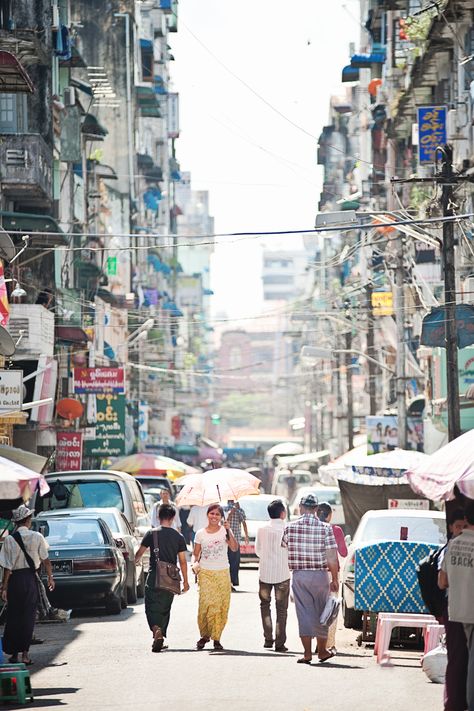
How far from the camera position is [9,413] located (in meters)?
30.2

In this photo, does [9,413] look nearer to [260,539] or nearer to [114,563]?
[114,563]

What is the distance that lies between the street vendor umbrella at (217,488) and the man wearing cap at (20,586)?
5.76 meters

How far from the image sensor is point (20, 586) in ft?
50.8

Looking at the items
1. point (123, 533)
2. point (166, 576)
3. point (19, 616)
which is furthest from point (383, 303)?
point (19, 616)

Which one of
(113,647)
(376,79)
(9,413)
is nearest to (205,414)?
(376,79)

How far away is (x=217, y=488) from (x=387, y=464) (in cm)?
1031

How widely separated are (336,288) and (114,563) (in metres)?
62.1

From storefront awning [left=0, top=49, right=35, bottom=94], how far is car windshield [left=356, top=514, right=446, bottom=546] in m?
11.0

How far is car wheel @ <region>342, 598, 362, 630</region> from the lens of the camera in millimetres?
20272

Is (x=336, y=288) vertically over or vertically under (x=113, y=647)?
over

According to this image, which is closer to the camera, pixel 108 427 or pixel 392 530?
pixel 392 530

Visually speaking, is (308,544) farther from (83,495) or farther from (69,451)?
(69,451)

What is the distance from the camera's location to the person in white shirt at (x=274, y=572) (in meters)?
17.0

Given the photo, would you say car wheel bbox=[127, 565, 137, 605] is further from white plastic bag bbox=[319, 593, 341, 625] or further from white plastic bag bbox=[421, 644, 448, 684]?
white plastic bag bbox=[421, 644, 448, 684]
